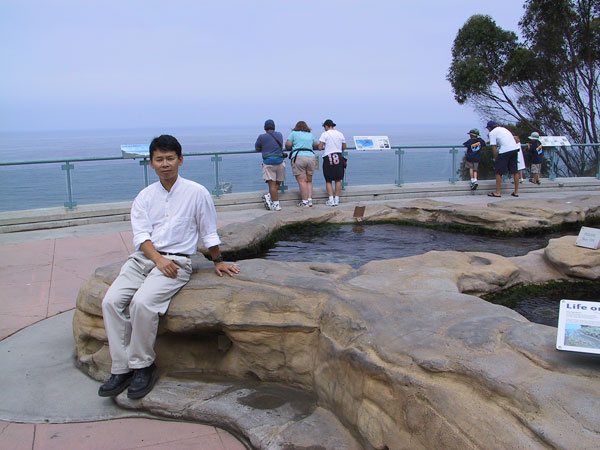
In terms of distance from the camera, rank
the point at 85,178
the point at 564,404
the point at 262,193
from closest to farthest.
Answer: the point at 564,404 → the point at 85,178 → the point at 262,193

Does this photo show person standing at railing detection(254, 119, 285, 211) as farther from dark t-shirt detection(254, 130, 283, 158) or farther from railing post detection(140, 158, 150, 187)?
railing post detection(140, 158, 150, 187)

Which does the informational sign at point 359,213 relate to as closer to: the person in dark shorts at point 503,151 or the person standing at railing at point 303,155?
the person standing at railing at point 303,155

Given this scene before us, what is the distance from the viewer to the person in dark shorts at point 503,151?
1162 centimetres

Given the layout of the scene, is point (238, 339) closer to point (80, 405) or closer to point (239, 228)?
point (80, 405)

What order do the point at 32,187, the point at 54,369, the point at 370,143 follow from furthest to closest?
the point at 370,143
the point at 32,187
the point at 54,369

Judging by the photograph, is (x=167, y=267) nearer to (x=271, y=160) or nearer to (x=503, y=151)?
(x=271, y=160)

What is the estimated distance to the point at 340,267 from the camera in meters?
4.45

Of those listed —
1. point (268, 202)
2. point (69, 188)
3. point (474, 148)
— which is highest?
point (474, 148)

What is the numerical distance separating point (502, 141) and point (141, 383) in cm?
1013

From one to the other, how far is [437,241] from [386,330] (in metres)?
3.49

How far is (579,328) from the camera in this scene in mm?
2527

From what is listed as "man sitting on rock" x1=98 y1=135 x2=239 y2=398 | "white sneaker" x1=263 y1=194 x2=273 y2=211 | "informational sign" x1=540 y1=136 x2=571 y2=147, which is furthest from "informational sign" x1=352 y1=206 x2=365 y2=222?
"informational sign" x1=540 y1=136 x2=571 y2=147

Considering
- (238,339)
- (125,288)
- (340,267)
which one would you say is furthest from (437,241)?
(125,288)

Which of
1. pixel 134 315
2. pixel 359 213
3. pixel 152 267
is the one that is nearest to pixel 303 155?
pixel 359 213
